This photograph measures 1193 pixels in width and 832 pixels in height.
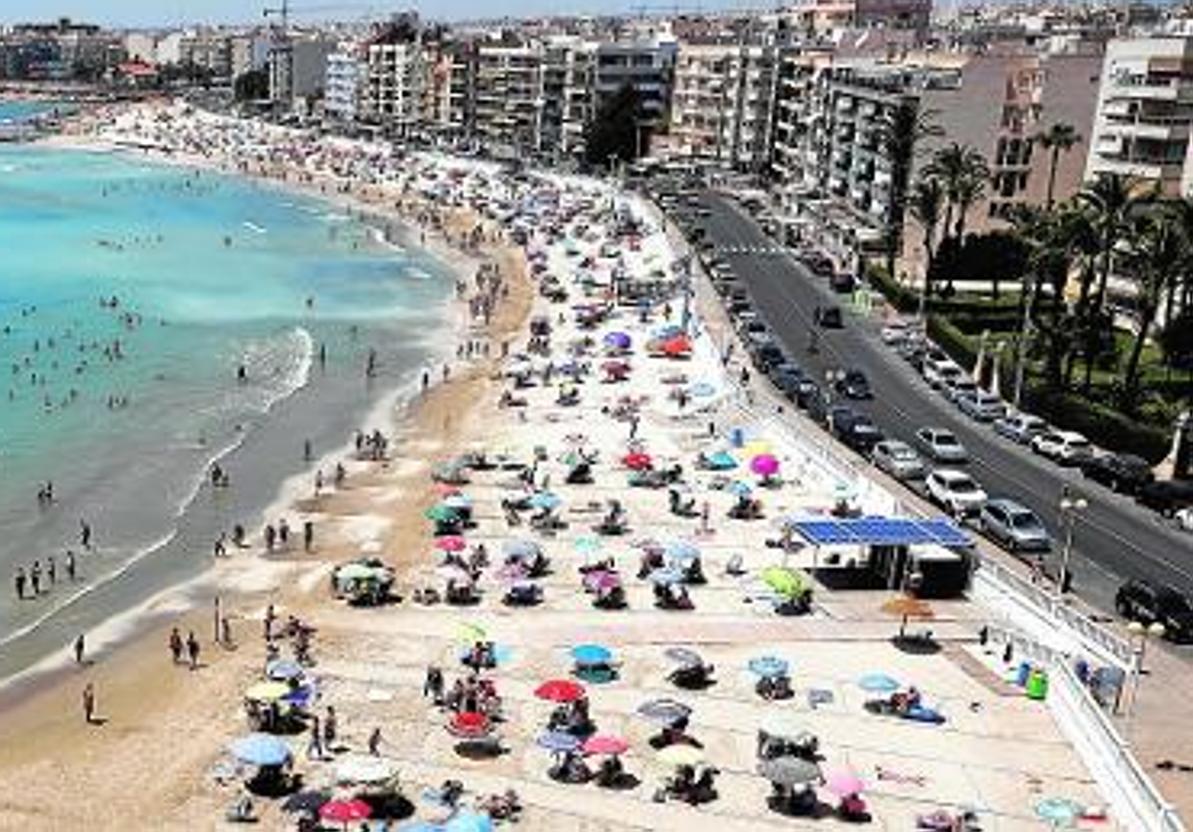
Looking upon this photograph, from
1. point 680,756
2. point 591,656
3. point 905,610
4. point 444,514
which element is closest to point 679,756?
point 680,756

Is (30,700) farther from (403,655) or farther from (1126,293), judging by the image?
(1126,293)

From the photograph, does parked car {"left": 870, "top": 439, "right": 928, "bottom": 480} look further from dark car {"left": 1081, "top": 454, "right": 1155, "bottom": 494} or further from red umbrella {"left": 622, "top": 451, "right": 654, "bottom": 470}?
red umbrella {"left": 622, "top": 451, "right": 654, "bottom": 470}

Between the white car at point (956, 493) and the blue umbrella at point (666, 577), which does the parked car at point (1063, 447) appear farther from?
the blue umbrella at point (666, 577)

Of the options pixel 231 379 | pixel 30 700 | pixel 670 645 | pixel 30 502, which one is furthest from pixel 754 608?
pixel 231 379

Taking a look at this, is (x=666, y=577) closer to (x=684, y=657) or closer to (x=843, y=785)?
(x=684, y=657)

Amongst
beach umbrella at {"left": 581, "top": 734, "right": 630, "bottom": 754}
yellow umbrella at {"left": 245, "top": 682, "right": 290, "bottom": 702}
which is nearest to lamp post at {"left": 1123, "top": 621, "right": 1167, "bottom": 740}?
beach umbrella at {"left": 581, "top": 734, "right": 630, "bottom": 754}

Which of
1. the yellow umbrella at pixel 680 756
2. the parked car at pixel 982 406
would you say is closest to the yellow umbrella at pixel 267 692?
the yellow umbrella at pixel 680 756
